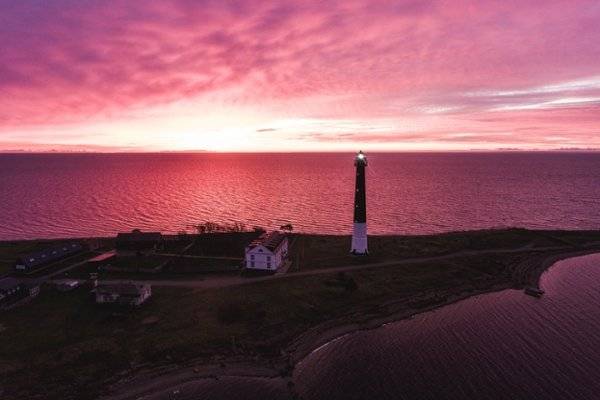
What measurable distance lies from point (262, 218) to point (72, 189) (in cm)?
11896

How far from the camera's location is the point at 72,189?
169375 mm

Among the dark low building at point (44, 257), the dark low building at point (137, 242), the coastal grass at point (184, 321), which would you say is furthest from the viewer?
the dark low building at point (137, 242)

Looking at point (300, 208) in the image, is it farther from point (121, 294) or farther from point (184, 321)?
point (184, 321)

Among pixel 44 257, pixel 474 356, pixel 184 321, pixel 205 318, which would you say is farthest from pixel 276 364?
pixel 44 257

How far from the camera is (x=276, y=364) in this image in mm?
Result: 34594

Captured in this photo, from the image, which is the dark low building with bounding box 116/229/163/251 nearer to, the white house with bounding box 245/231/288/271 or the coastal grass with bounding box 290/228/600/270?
the white house with bounding box 245/231/288/271

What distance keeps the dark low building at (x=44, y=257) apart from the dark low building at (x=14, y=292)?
7945 mm

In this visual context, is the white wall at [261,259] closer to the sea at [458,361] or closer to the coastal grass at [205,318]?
the coastal grass at [205,318]

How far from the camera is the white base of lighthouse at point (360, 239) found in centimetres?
6162

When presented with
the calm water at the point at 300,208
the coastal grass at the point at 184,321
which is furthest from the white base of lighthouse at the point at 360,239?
the calm water at the point at 300,208

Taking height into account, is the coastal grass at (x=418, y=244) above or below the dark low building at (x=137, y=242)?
below

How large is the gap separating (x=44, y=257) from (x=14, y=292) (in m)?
13.7

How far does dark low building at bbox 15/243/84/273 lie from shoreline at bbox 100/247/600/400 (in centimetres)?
3723

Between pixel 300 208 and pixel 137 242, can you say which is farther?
pixel 300 208
